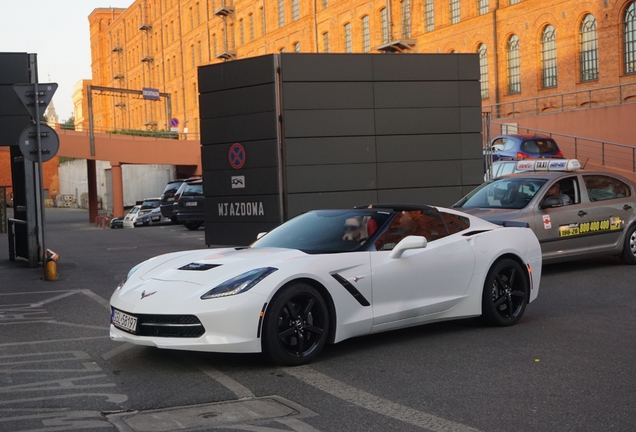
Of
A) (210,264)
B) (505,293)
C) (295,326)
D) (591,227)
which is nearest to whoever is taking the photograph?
(295,326)

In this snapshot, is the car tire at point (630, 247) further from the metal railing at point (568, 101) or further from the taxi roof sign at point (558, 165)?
the metal railing at point (568, 101)

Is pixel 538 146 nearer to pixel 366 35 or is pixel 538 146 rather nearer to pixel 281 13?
pixel 366 35

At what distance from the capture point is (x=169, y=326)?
22.1 feet

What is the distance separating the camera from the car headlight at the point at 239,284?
6.75 m

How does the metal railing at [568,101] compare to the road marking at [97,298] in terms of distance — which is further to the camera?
the metal railing at [568,101]

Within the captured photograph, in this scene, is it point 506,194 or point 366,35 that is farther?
point 366,35

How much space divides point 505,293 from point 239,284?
3101mm

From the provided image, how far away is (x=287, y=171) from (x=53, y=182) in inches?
3526

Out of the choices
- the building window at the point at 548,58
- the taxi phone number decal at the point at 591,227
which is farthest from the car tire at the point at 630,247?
the building window at the point at 548,58

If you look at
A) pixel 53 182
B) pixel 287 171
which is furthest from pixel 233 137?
pixel 53 182

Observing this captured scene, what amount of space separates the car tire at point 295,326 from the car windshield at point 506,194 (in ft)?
21.6

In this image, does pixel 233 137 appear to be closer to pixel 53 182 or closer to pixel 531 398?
pixel 531 398

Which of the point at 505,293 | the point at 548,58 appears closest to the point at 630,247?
the point at 505,293

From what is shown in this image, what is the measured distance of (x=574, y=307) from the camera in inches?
392
